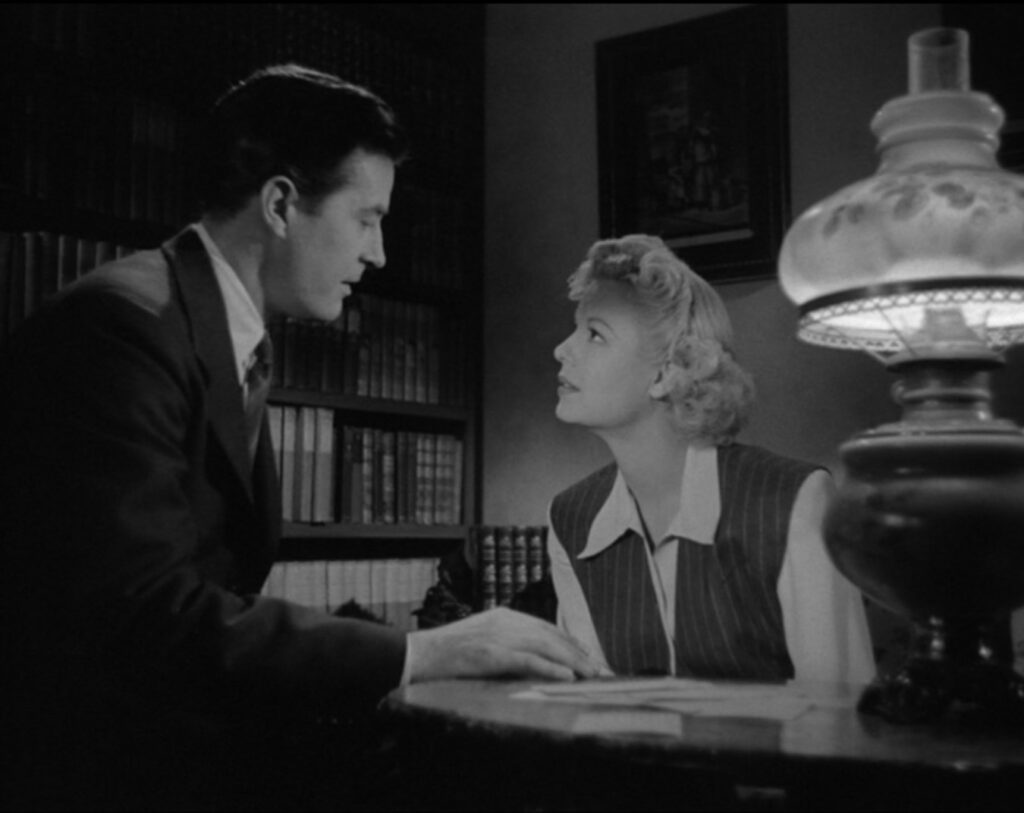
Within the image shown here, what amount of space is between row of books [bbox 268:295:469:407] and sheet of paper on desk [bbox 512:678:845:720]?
1.72 meters

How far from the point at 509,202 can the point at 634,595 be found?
1.96 metres

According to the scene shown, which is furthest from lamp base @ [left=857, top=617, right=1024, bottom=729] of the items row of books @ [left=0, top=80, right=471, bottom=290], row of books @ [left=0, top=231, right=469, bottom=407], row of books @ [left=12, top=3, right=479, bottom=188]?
row of books @ [left=12, top=3, right=479, bottom=188]

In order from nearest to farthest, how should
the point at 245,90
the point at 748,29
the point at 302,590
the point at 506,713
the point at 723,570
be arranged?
the point at 506,713 < the point at 245,90 < the point at 723,570 < the point at 302,590 < the point at 748,29

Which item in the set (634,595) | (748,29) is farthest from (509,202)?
(634,595)

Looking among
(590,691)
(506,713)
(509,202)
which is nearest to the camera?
(506,713)

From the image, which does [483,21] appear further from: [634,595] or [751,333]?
[634,595]

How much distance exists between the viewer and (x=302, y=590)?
2.82m

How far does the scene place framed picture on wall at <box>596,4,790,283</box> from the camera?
9.73 feet

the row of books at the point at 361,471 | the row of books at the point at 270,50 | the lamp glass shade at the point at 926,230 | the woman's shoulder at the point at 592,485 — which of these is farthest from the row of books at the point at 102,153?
the lamp glass shade at the point at 926,230

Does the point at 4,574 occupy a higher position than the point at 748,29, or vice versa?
the point at 748,29

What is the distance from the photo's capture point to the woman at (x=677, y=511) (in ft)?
5.28

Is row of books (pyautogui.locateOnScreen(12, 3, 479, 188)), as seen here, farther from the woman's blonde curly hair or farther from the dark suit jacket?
the dark suit jacket

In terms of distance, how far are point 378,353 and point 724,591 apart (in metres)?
1.61

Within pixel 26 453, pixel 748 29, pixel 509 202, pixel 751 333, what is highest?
pixel 748 29
